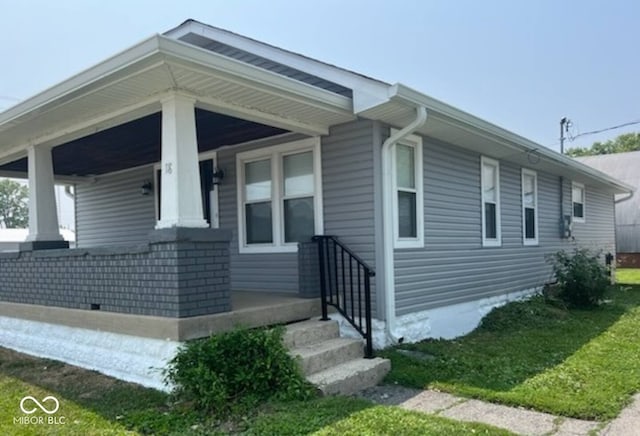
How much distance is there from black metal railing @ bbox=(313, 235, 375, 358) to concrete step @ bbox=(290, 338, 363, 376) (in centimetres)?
39

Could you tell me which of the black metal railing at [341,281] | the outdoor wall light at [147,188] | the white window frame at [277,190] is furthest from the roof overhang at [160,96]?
the outdoor wall light at [147,188]

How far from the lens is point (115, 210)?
362 inches

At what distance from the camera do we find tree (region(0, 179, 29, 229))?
60.8 m

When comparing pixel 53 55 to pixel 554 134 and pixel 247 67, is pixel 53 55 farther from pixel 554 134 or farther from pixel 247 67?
pixel 554 134

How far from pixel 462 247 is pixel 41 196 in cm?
560

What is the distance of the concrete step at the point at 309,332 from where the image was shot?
4.70 meters

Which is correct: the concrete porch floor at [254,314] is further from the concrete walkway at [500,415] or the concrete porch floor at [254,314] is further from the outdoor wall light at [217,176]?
the outdoor wall light at [217,176]

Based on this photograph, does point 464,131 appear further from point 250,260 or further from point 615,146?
point 615,146

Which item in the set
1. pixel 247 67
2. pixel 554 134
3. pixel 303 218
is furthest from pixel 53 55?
pixel 554 134

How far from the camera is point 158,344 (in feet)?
14.2

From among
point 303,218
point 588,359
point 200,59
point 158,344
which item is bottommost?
point 588,359

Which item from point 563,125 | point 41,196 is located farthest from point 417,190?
point 563,125

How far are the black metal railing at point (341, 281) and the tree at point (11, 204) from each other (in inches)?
2590

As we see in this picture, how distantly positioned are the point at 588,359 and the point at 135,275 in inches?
183
